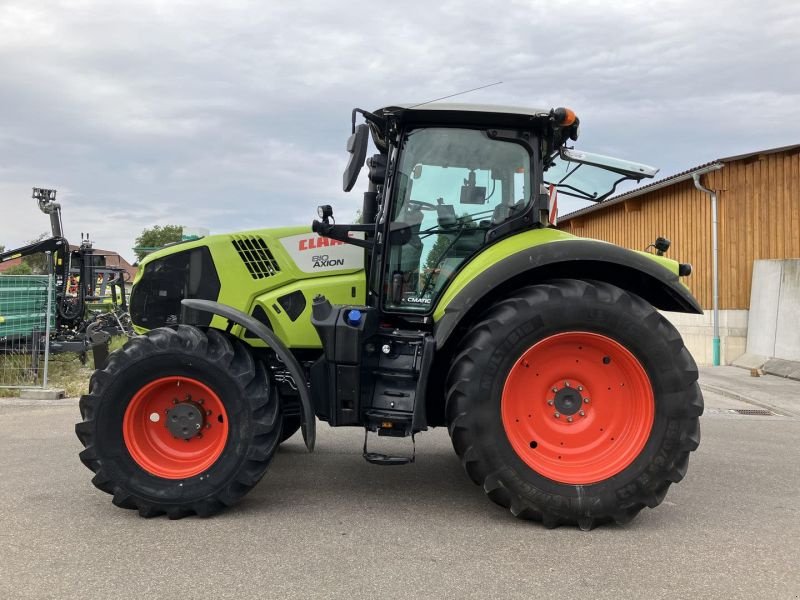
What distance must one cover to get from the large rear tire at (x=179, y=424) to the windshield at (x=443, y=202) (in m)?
1.06

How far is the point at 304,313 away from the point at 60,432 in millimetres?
3508

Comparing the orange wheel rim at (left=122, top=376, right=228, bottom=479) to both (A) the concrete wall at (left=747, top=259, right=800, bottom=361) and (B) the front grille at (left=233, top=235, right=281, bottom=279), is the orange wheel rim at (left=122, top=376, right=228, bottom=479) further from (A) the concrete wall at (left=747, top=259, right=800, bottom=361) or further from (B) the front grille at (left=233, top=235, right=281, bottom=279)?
(A) the concrete wall at (left=747, top=259, right=800, bottom=361)

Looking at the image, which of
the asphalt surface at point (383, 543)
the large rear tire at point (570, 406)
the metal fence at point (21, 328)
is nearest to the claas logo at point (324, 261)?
the large rear tire at point (570, 406)

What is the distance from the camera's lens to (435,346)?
3734mm

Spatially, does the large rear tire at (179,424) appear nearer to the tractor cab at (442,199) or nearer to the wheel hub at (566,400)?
the tractor cab at (442,199)

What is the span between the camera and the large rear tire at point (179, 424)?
3.67m

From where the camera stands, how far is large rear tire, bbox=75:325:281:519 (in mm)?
3672

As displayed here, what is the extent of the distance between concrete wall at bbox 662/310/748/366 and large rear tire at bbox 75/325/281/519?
12.7 m

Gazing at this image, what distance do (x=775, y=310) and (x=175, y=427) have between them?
41.0 ft

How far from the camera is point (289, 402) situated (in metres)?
4.20

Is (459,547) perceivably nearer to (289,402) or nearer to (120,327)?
(289,402)

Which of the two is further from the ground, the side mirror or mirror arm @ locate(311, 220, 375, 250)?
the side mirror

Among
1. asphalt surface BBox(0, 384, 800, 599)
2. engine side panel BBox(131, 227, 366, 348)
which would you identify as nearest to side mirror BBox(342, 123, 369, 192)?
engine side panel BBox(131, 227, 366, 348)

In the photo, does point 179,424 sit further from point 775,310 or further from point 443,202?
point 775,310
